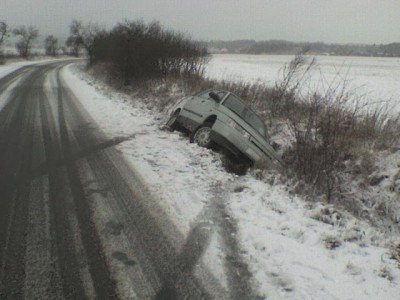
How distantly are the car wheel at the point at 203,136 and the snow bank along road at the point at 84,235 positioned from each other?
82.4 inches

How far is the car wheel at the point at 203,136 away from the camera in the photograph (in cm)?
809

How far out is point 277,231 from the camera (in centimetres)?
479

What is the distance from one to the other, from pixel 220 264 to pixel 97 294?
1434 mm

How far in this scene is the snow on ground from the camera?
12.2 ft

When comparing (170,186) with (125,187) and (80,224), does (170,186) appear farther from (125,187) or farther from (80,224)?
(80,224)

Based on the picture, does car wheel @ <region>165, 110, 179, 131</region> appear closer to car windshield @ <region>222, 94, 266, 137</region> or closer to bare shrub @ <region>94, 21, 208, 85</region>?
car windshield @ <region>222, 94, 266, 137</region>

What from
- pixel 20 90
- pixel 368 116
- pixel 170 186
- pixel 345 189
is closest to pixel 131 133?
pixel 170 186

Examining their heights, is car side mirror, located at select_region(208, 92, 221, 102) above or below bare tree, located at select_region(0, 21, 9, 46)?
below

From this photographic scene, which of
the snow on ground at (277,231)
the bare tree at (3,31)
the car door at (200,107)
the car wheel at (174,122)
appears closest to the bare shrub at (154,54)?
the car wheel at (174,122)

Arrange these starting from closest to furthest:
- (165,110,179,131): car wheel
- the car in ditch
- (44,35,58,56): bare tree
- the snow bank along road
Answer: the snow bank along road, the car in ditch, (165,110,179,131): car wheel, (44,35,58,56): bare tree

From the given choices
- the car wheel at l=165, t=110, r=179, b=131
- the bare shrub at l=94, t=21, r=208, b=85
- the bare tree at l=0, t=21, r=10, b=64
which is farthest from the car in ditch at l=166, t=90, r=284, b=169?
the bare tree at l=0, t=21, r=10, b=64

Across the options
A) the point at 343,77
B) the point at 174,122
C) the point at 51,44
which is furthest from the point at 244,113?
the point at 51,44

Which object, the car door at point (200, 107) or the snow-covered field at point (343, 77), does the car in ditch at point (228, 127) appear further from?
the snow-covered field at point (343, 77)

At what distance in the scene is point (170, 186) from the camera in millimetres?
5973
